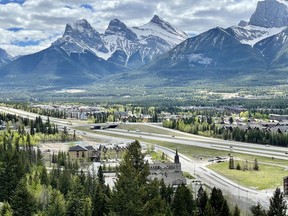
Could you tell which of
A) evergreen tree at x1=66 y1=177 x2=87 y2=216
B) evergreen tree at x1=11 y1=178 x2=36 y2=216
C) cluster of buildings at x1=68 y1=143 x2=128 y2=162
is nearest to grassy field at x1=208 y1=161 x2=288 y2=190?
cluster of buildings at x1=68 y1=143 x2=128 y2=162

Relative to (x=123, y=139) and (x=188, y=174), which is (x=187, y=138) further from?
(x=188, y=174)

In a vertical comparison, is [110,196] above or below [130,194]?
below

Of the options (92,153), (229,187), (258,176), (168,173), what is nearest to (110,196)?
(168,173)

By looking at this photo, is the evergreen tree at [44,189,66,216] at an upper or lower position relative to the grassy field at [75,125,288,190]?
upper

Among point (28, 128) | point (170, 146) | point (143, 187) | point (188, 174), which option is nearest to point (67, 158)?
point (188, 174)

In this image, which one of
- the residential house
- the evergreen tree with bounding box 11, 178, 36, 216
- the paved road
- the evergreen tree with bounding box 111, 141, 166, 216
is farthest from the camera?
the residential house

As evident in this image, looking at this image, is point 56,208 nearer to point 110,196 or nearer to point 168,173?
point 110,196

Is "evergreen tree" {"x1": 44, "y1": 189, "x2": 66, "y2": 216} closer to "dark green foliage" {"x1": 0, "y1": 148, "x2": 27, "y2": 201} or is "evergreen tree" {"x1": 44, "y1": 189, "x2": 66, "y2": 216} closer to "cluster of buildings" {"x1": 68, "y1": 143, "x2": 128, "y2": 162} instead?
"dark green foliage" {"x1": 0, "y1": 148, "x2": 27, "y2": 201}

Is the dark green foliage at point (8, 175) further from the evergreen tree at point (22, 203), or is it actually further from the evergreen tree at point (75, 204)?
the evergreen tree at point (75, 204)
